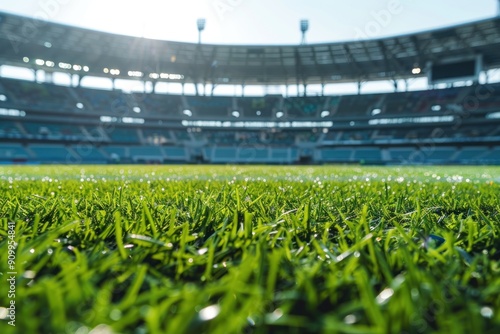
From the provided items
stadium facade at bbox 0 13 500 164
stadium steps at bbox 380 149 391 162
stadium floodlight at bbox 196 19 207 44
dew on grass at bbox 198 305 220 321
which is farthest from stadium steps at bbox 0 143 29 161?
stadium steps at bbox 380 149 391 162

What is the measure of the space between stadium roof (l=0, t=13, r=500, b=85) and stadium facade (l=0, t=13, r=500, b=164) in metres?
0.17

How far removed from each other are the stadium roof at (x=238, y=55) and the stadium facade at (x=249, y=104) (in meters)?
0.17

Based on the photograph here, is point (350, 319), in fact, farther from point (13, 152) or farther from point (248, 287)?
point (13, 152)

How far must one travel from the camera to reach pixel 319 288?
1.66 feet

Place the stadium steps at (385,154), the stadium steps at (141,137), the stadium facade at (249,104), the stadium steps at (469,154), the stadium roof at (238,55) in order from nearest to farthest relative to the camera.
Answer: the stadium roof at (238,55) → the stadium facade at (249,104) → the stadium steps at (469,154) → the stadium steps at (385,154) → the stadium steps at (141,137)

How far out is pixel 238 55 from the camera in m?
39.1

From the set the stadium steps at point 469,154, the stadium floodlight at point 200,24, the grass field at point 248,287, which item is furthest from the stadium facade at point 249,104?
the grass field at point 248,287

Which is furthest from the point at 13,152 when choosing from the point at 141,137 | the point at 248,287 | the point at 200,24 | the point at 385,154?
the point at 385,154

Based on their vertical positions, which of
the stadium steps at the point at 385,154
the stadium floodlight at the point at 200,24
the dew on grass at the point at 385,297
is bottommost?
the dew on grass at the point at 385,297

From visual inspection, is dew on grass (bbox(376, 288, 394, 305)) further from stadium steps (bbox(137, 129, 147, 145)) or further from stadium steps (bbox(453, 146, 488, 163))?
stadium steps (bbox(137, 129, 147, 145))

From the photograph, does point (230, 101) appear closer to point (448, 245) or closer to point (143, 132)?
point (143, 132)

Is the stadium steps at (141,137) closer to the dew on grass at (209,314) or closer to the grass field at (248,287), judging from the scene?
the grass field at (248,287)

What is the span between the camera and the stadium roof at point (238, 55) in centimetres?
3175

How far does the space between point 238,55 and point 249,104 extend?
30.9 feet
